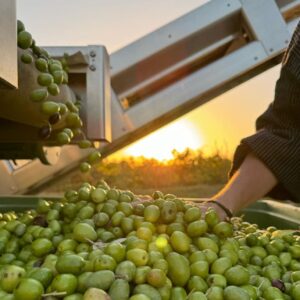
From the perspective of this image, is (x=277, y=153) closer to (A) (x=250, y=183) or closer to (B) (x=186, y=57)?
(A) (x=250, y=183)

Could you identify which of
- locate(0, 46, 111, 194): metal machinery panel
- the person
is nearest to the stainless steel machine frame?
locate(0, 46, 111, 194): metal machinery panel

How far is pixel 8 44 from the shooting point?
1.11 meters

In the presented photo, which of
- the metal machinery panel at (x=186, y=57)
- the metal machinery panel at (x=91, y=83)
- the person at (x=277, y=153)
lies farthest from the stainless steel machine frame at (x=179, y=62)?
the person at (x=277, y=153)

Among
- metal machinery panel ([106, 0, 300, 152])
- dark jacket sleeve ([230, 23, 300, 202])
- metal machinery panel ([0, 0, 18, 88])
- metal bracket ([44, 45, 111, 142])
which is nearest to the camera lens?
metal machinery panel ([0, 0, 18, 88])

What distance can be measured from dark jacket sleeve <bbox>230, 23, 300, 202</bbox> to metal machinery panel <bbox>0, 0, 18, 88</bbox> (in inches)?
51.5

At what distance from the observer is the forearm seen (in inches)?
88.3

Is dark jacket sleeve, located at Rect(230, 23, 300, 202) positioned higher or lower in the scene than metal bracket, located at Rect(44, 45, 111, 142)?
lower

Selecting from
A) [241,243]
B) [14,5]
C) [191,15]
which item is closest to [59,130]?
[241,243]

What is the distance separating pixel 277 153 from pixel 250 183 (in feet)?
0.56

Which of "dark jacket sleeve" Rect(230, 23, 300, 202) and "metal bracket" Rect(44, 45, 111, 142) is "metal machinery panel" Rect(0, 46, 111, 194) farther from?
"dark jacket sleeve" Rect(230, 23, 300, 202)

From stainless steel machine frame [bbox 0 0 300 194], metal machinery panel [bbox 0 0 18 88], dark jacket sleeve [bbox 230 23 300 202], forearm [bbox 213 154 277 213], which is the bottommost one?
forearm [bbox 213 154 277 213]

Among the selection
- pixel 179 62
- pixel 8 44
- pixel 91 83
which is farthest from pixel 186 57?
pixel 8 44

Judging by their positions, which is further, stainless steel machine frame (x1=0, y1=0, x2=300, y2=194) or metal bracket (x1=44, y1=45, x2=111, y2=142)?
stainless steel machine frame (x1=0, y1=0, x2=300, y2=194)

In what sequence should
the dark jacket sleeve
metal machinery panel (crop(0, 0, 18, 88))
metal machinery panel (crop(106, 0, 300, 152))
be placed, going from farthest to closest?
metal machinery panel (crop(106, 0, 300, 152)) → the dark jacket sleeve → metal machinery panel (crop(0, 0, 18, 88))
